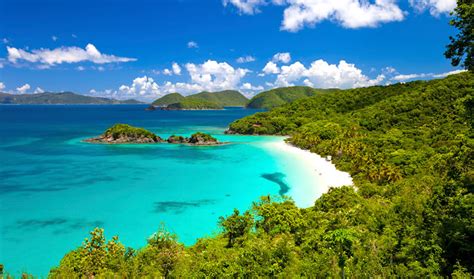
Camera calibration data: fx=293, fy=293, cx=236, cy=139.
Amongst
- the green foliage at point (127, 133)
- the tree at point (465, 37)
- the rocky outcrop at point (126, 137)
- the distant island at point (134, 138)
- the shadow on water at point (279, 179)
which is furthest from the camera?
the green foliage at point (127, 133)

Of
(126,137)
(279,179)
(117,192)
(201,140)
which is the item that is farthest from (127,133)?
(279,179)

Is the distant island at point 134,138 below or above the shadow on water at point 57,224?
above

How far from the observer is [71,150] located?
7431 centimetres

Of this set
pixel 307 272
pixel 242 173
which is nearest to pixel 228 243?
pixel 307 272

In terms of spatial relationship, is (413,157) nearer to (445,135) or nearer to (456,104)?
(445,135)

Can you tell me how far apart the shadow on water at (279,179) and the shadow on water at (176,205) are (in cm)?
1025

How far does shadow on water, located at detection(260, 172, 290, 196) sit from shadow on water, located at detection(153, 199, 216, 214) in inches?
403

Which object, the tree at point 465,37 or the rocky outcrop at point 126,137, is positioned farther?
the rocky outcrop at point 126,137

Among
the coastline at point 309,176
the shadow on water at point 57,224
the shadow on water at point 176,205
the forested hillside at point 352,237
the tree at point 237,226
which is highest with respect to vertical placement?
the forested hillside at point 352,237

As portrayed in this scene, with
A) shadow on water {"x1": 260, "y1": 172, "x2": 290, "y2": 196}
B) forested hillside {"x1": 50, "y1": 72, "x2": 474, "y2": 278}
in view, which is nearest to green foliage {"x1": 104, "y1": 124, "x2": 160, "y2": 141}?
shadow on water {"x1": 260, "y1": 172, "x2": 290, "y2": 196}

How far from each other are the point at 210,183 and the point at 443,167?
3087 centimetres

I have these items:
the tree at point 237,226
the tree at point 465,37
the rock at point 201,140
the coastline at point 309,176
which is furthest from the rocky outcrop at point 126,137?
the tree at point 465,37

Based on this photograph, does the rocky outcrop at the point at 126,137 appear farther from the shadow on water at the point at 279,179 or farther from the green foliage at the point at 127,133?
the shadow on water at the point at 279,179

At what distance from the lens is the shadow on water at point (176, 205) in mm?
35625
